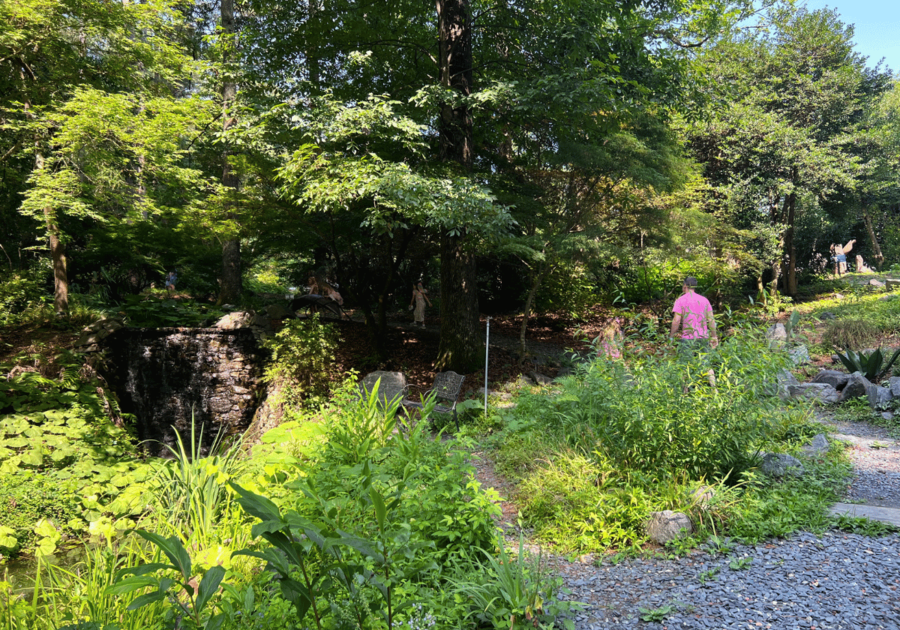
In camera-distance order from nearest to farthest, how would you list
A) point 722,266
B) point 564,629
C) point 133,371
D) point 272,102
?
point 564,629 → point 272,102 → point 133,371 → point 722,266

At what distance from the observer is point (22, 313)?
7.66 m

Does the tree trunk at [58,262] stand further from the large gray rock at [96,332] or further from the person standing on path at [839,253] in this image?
the person standing on path at [839,253]

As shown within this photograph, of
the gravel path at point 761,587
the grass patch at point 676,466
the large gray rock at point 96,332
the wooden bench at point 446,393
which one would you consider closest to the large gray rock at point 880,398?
the grass patch at point 676,466

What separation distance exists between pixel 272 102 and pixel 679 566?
287 inches

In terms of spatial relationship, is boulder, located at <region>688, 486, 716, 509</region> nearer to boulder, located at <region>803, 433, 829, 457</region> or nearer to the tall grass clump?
the tall grass clump

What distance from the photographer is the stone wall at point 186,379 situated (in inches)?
321

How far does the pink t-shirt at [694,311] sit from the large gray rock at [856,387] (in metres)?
2.83

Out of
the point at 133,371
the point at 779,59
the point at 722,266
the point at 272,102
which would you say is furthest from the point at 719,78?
the point at 133,371

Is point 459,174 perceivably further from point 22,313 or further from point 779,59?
point 779,59

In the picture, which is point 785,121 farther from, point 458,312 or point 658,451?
point 658,451

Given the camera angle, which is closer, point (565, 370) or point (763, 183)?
point (565, 370)

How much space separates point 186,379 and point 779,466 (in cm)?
836

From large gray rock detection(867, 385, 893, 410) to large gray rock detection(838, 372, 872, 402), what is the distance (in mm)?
118

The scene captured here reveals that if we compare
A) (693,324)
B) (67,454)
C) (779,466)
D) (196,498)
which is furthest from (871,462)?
(67,454)
